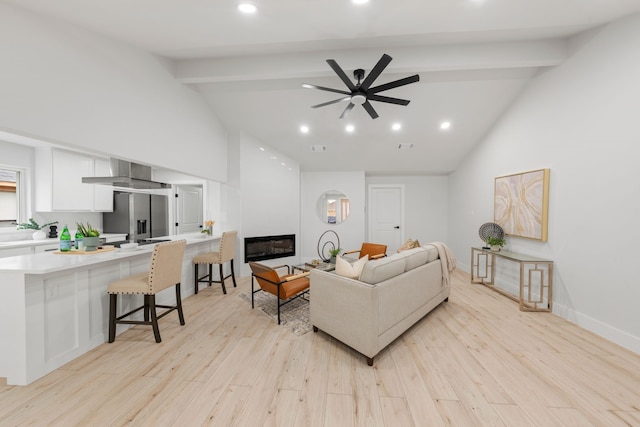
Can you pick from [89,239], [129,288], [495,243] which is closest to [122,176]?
[89,239]

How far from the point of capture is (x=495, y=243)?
3779 mm

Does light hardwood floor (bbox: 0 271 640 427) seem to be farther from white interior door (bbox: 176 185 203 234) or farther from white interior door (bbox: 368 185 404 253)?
white interior door (bbox: 368 185 404 253)

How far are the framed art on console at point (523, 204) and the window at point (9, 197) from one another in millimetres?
7798

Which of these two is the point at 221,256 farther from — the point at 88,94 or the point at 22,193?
the point at 22,193

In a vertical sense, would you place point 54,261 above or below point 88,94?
below

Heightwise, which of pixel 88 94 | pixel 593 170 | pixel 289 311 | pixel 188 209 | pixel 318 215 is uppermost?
pixel 88 94

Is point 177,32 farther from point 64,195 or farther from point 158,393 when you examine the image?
point 64,195

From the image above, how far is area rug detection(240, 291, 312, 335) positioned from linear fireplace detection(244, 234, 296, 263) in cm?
113

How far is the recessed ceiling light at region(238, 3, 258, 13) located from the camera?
202 cm

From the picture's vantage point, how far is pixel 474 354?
2164mm

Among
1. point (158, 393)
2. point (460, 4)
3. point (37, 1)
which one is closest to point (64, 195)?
point (37, 1)

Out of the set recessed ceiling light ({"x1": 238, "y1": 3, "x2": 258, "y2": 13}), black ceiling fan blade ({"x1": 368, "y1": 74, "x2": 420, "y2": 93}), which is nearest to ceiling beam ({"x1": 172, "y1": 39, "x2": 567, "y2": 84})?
black ceiling fan blade ({"x1": 368, "y1": 74, "x2": 420, "y2": 93})

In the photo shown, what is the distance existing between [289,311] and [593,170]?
155 inches

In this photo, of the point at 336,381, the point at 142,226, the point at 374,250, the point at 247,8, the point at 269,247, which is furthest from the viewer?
the point at 269,247
